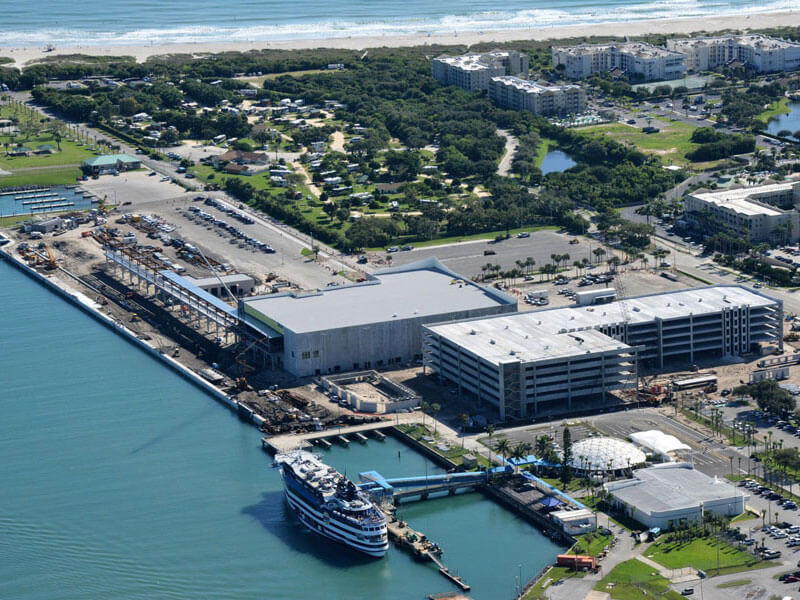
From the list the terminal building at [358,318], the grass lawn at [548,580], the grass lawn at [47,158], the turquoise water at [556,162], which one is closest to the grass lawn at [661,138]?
the turquoise water at [556,162]

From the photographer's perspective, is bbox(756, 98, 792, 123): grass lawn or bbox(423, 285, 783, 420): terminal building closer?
bbox(423, 285, 783, 420): terminal building

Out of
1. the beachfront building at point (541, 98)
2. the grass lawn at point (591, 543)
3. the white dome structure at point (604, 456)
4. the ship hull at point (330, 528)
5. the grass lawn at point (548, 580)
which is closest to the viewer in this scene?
the grass lawn at point (548, 580)

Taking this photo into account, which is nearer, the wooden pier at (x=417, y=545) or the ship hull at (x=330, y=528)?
the wooden pier at (x=417, y=545)

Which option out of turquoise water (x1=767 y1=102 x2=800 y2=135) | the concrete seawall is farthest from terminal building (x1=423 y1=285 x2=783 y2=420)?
turquoise water (x1=767 y1=102 x2=800 y2=135)

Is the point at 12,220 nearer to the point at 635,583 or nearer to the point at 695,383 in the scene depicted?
the point at 695,383

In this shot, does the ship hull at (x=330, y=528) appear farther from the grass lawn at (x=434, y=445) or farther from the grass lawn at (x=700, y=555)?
the grass lawn at (x=700, y=555)

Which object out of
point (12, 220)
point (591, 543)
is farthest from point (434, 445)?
point (12, 220)

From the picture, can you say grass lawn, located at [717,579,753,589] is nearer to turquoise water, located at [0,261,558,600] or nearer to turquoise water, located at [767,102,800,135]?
turquoise water, located at [0,261,558,600]
